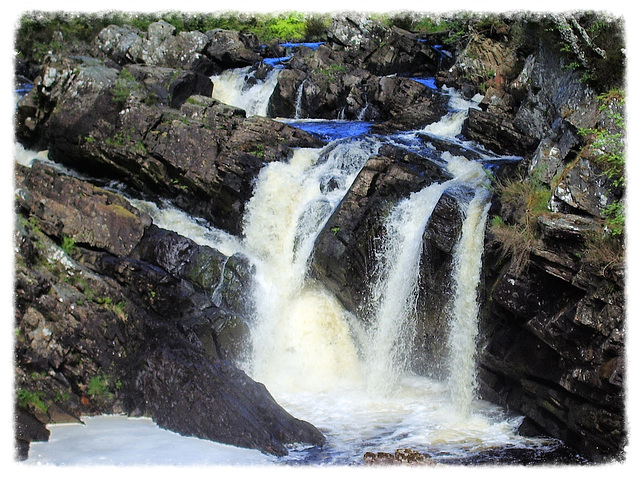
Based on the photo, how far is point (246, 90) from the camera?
24.7 metres

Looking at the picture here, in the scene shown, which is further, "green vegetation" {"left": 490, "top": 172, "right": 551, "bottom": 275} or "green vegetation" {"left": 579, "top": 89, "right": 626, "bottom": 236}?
"green vegetation" {"left": 490, "top": 172, "right": 551, "bottom": 275}

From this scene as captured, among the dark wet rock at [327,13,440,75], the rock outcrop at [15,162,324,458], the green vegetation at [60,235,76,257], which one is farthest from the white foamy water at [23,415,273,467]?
the dark wet rock at [327,13,440,75]

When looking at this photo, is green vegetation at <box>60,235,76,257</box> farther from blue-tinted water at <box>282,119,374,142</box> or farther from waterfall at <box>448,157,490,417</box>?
blue-tinted water at <box>282,119,374,142</box>

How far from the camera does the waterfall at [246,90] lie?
2384cm

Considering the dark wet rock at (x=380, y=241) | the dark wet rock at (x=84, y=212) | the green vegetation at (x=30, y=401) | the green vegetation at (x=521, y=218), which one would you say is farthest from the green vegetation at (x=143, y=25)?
the green vegetation at (x=521, y=218)

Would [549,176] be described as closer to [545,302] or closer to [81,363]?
[545,302]

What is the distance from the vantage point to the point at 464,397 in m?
11.2

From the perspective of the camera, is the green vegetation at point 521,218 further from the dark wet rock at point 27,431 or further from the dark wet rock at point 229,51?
the dark wet rock at point 229,51

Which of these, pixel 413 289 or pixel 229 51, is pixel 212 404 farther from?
pixel 229 51

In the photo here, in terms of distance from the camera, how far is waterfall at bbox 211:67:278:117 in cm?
2384

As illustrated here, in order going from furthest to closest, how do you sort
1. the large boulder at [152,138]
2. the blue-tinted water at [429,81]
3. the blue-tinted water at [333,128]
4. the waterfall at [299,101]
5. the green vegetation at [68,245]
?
the blue-tinted water at [429,81], the waterfall at [299,101], the blue-tinted water at [333,128], the large boulder at [152,138], the green vegetation at [68,245]

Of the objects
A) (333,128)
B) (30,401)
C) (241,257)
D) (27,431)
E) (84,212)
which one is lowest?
(27,431)

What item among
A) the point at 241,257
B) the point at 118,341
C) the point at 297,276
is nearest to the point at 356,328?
the point at 297,276

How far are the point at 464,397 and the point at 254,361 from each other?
15.6 ft
